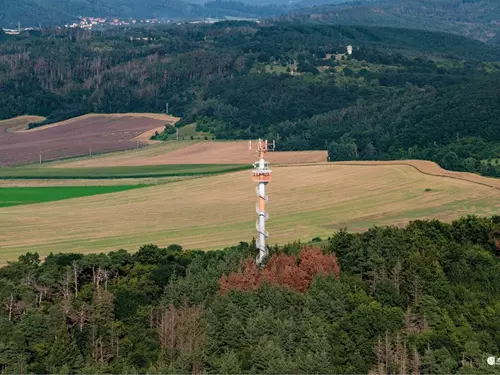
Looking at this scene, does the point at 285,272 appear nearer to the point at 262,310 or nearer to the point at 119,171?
the point at 262,310

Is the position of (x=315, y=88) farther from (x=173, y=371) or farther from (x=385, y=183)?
(x=173, y=371)

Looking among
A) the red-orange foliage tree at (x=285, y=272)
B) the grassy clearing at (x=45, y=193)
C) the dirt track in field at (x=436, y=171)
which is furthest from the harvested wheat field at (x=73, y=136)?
the red-orange foliage tree at (x=285, y=272)

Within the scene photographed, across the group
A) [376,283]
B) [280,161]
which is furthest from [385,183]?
[376,283]

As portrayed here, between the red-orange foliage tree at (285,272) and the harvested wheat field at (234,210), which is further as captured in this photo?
the harvested wheat field at (234,210)

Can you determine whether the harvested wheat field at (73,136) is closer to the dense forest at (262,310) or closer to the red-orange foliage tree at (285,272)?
the dense forest at (262,310)

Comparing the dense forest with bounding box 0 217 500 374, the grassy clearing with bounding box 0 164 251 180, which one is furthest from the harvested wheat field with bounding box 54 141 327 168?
the dense forest with bounding box 0 217 500 374

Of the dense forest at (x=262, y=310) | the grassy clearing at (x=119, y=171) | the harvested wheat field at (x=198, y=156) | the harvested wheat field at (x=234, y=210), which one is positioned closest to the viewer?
the dense forest at (x=262, y=310)

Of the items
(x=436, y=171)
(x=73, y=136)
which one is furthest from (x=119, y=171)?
(x=73, y=136)
